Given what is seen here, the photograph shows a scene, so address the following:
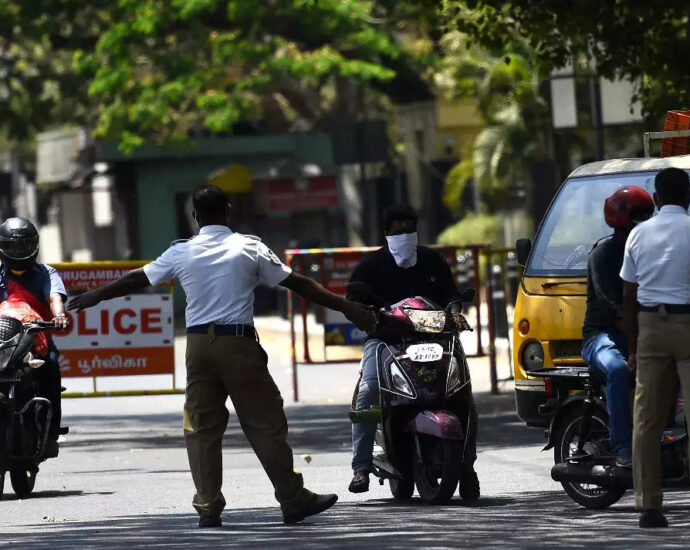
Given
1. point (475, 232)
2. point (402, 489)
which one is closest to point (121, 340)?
point (402, 489)

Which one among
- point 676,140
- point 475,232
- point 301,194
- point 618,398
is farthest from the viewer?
point 301,194

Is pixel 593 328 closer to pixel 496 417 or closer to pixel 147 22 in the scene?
pixel 496 417

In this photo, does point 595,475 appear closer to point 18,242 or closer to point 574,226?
point 574,226

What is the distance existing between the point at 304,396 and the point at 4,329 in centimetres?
885

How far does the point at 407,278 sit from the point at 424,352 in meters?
0.57

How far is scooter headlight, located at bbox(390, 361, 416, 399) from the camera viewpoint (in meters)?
10.7

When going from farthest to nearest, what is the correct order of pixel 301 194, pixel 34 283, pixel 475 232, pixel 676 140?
pixel 301 194 < pixel 475 232 < pixel 676 140 < pixel 34 283

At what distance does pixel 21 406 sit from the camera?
12.4m

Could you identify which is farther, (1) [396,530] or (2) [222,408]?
(2) [222,408]

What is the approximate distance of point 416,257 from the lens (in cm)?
1120

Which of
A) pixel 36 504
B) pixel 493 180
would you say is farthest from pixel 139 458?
pixel 493 180

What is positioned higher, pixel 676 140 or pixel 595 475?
pixel 676 140

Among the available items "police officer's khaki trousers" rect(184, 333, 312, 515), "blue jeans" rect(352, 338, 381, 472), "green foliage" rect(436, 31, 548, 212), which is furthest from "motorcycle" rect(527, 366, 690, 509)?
"green foliage" rect(436, 31, 548, 212)

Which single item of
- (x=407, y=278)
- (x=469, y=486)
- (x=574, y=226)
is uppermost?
(x=574, y=226)
